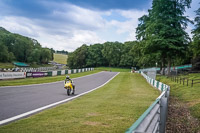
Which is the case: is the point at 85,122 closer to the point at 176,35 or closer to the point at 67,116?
the point at 67,116

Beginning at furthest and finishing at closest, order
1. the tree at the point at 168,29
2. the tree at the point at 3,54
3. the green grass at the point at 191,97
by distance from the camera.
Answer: the tree at the point at 3,54
the tree at the point at 168,29
the green grass at the point at 191,97

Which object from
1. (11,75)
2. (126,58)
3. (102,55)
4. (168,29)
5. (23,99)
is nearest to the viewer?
(23,99)

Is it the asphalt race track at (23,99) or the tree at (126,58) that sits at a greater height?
the tree at (126,58)

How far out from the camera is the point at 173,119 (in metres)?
9.32

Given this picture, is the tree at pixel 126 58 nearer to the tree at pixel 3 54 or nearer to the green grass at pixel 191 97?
the tree at pixel 3 54

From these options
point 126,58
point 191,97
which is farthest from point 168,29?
point 126,58

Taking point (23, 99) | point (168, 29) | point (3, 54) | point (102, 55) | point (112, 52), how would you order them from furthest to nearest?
point (102, 55) < point (112, 52) < point (3, 54) < point (168, 29) < point (23, 99)

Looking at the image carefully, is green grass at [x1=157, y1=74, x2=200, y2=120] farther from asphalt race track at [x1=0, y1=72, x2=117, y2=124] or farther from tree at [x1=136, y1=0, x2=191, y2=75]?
tree at [x1=136, y1=0, x2=191, y2=75]

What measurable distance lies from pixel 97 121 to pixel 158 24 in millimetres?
32042

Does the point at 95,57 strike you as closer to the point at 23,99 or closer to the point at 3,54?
the point at 3,54

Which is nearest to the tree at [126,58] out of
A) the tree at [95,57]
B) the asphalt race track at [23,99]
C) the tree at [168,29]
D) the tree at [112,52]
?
the tree at [112,52]

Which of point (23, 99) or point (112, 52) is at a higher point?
point (112, 52)

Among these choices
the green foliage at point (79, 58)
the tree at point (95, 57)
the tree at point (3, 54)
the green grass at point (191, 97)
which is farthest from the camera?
the tree at point (95, 57)

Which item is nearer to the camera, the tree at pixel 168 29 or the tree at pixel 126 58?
the tree at pixel 168 29
